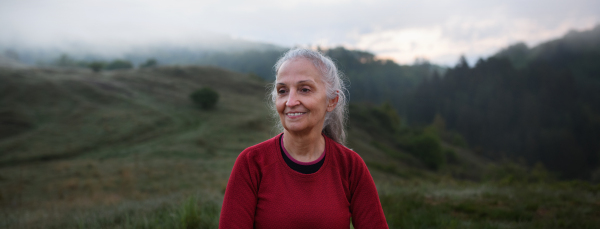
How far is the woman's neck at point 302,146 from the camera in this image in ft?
5.69

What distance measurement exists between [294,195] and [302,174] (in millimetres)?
127

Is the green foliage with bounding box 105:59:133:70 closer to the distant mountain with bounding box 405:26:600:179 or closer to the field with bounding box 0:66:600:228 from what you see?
the field with bounding box 0:66:600:228

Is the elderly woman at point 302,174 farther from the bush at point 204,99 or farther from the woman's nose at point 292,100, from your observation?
the bush at point 204,99

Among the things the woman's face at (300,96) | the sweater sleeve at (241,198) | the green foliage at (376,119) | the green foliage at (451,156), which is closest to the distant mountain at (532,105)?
the green foliage at (451,156)

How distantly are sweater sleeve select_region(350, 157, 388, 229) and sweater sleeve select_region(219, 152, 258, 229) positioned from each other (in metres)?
0.62

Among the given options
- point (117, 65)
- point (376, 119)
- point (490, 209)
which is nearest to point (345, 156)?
point (490, 209)

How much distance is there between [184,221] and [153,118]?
3691cm

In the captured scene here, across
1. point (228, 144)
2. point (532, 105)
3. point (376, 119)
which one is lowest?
point (376, 119)

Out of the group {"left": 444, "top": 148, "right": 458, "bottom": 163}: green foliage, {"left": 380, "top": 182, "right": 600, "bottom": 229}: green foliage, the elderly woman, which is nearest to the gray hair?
the elderly woman

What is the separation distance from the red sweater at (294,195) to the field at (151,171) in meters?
0.86

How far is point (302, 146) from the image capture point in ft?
5.71

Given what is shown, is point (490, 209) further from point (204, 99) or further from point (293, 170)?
point (204, 99)

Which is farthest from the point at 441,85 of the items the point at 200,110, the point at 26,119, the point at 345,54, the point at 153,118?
the point at 26,119

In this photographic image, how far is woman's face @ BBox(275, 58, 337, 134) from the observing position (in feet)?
5.44
